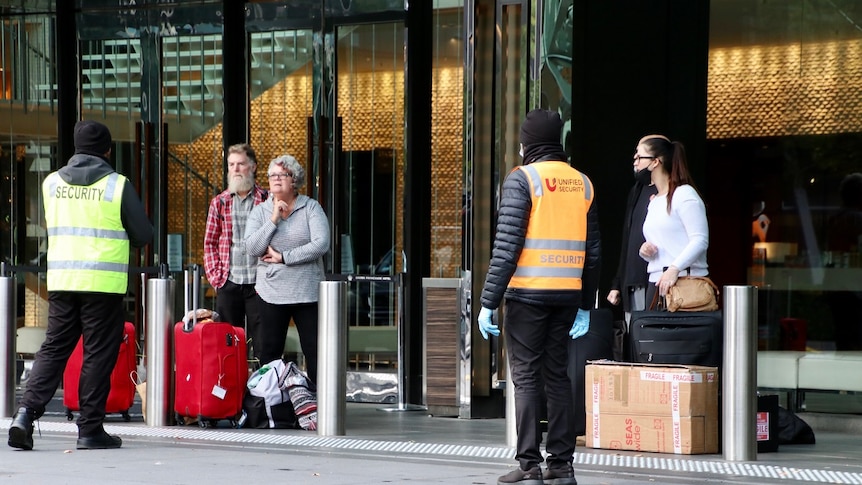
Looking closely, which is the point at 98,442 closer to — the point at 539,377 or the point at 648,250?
the point at 539,377

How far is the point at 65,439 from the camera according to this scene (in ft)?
27.4

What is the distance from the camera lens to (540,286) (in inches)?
260

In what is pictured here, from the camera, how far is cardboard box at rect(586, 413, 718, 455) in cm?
777

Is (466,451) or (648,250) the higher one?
(648,250)

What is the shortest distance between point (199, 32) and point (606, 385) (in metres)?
5.41

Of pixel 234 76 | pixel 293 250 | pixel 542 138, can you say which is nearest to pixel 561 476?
pixel 542 138

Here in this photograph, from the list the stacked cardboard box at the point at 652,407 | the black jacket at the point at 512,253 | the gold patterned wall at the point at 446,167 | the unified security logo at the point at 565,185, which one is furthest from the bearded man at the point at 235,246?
the unified security logo at the point at 565,185

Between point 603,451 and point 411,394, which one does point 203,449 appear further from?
point 411,394

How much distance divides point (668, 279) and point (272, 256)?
101 inches

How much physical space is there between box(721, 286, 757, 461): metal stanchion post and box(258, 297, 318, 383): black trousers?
287 cm

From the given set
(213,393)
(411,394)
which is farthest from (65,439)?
(411,394)

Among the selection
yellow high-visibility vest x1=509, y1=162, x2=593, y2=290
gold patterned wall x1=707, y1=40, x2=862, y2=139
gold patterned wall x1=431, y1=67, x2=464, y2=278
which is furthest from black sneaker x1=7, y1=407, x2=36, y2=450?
gold patterned wall x1=707, y1=40, x2=862, y2=139

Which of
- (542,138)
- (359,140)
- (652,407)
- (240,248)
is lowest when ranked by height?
(652,407)

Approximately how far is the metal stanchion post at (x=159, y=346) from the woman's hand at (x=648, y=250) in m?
2.84
